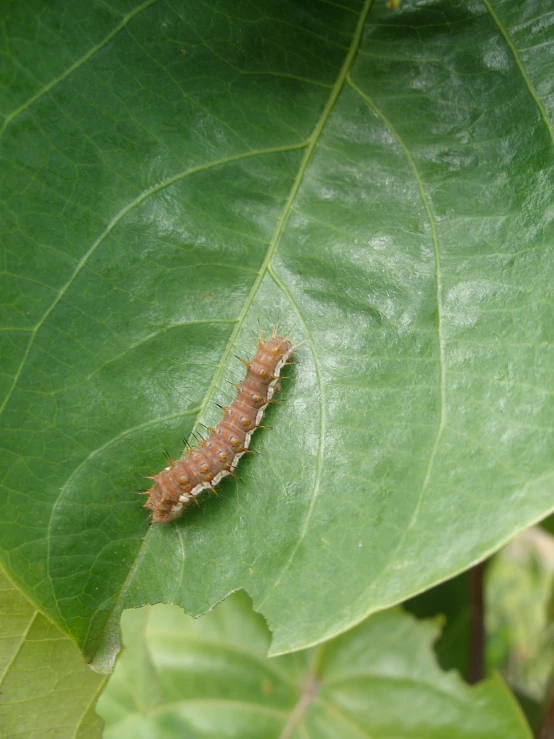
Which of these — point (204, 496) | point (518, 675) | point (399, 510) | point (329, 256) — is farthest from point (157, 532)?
point (518, 675)

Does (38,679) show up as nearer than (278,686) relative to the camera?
Yes

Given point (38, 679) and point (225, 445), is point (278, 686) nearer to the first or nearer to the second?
point (38, 679)

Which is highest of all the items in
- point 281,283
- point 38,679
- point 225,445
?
point 281,283

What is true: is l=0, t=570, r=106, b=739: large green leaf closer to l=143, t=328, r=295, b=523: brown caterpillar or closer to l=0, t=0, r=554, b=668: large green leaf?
l=0, t=0, r=554, b=668: large green leaf

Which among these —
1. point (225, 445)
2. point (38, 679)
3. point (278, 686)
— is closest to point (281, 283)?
point (225, 445)

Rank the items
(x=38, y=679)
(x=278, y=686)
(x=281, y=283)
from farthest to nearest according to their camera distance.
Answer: (x=278, y=686) → (x=38, y=679) → (x=281, y=283)

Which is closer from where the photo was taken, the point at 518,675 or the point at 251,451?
the point at 251,451

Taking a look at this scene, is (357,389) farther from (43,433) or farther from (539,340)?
(43,433)
